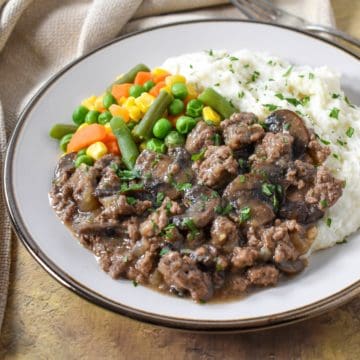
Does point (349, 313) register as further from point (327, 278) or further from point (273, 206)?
point (273, 206)

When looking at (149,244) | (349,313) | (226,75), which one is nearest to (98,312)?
(149,244)

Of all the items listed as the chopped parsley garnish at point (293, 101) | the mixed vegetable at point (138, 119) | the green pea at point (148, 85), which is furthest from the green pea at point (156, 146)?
the chopped parsley garnish at point (293, 101)

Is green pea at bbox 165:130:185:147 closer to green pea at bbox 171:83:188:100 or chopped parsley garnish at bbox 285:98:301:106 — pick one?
green pea at bbox 171:83:188:100

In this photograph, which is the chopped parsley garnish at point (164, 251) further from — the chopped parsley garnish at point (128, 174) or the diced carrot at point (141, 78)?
the diced carrot at point (141, 78)

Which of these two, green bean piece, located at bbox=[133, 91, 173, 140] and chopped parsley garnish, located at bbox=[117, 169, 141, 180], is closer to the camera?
chopped parsley garnish, located at bbox=[117, 169, 141, 180]

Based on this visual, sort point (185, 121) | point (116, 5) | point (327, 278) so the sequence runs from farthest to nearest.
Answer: point (116, 5), point (185, 121), point (327, 278)

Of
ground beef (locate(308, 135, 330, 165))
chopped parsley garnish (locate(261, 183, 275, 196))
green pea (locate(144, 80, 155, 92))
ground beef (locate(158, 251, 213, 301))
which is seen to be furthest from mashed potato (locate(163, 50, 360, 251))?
ground beef (locate(158, 251, 213, 301))
